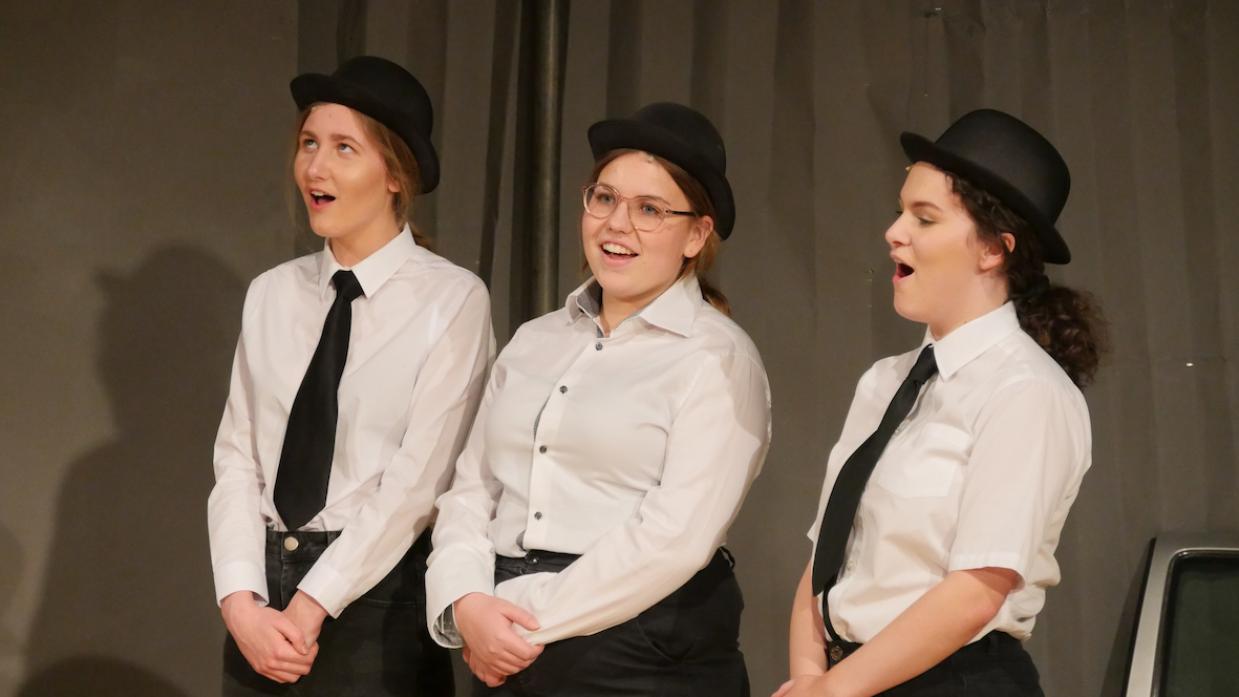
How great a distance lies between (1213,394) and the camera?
10.0ft

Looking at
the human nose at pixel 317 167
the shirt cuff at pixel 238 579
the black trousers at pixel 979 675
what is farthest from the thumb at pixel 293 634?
the black trousers at pixel 979 675

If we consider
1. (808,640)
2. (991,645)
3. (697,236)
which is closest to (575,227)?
(697,236)

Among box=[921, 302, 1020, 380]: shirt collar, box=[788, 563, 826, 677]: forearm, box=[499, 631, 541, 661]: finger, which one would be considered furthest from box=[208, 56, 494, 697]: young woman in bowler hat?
box=[921, 302, 1020, 380]: shirt collar

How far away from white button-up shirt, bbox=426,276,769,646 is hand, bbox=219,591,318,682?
0.27 meters

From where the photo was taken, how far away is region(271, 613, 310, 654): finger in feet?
7.95

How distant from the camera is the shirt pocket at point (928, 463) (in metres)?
1.99

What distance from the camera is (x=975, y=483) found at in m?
1.93

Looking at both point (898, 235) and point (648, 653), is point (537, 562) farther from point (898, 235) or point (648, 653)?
point (898, 235)

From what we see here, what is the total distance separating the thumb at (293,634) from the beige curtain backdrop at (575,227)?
1.17m

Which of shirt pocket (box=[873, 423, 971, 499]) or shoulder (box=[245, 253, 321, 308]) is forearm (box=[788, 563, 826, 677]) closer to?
shirt pocket (box=[873, 423, 971, 499])

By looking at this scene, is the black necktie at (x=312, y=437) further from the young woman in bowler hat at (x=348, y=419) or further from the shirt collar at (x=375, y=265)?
the shirt collar at (x=375, y=265)

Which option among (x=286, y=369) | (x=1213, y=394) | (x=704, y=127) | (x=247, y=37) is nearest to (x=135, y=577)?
(x=286, y=369)

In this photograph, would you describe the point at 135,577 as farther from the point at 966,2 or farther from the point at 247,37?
the point at 966,2

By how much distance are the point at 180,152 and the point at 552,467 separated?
1.76 m
